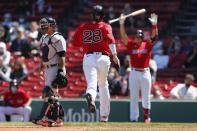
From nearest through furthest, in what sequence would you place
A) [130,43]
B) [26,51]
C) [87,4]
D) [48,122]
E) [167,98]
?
[48,122] < [130,43] < [167,98] < [26,51] < [87,4]

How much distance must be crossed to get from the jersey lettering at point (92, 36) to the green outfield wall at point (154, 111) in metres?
5.34

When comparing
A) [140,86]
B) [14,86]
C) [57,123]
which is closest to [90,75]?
[57,123]

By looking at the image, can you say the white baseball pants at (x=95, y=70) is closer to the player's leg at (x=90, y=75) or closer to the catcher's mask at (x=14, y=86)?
the player's leg at (x=90, y=75)

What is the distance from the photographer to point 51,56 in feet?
39.7

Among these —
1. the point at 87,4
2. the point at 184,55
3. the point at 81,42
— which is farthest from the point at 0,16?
the point at 81,42

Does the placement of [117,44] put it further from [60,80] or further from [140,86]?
[60,80]

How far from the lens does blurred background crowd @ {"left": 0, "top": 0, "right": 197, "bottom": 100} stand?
64.9ft

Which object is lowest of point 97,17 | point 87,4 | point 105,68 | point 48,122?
point 48,122

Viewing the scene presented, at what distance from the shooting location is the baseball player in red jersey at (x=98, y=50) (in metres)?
12.5

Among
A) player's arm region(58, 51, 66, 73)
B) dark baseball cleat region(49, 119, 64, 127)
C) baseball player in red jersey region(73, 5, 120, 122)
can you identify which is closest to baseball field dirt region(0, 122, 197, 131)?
dark baseball cleat region(49, 119, 64, 127)

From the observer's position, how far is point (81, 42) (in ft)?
42.1

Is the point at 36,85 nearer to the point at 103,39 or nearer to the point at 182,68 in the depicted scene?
the point at 182,68

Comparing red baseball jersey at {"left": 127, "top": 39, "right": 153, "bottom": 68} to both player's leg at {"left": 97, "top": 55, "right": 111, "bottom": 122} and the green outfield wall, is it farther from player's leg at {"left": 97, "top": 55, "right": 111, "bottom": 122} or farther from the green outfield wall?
the green outfield wall

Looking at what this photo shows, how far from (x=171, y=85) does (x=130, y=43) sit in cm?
462
